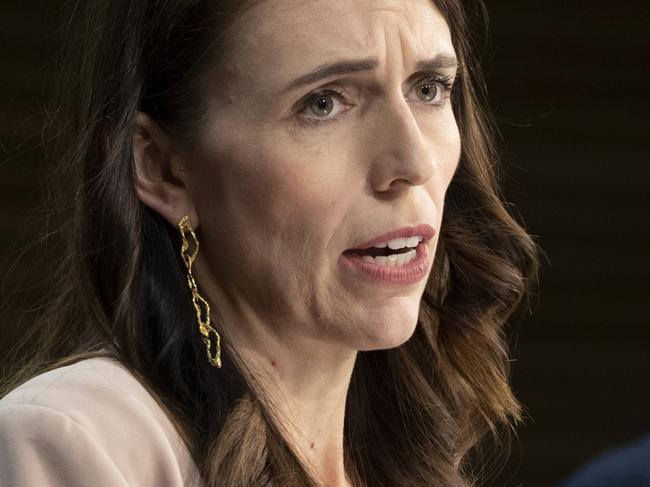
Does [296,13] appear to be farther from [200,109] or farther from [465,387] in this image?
[465,387]

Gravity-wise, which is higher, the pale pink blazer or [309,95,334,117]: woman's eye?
[309,95,334,117]: woman's eye

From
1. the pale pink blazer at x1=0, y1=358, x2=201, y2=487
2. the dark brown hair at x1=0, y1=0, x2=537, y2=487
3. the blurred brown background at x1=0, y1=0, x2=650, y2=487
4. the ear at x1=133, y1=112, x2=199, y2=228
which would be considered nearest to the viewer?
the pale pink blazer at x1=0, y1=358, x2=201, y2=487

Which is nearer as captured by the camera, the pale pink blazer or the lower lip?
the pale pink blazer

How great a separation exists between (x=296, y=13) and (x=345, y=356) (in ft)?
1.99

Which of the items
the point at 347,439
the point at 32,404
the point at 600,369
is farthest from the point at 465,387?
the point at 600,369

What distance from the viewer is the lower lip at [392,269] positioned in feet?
7.59

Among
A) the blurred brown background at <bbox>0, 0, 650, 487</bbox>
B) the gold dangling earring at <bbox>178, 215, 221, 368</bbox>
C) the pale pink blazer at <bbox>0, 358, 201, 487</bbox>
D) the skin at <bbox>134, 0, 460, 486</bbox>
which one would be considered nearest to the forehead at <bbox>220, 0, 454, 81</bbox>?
the skin at <bbox>134, 0, 460, 486</bbox>

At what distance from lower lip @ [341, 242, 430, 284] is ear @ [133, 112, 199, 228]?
0.27 metres

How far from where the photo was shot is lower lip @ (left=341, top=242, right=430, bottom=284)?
231cm

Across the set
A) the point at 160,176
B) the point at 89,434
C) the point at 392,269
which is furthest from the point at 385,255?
the point at 89,434

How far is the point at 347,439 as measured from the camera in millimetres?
2801

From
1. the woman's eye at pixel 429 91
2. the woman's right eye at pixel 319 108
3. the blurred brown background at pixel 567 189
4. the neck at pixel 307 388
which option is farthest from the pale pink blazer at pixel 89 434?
the blurred brown background at pixel 567 189

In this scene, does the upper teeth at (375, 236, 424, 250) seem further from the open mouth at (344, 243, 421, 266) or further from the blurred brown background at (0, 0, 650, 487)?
the blurred brown background at (0, 0, 650, 487)

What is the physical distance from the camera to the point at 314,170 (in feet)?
7.38
